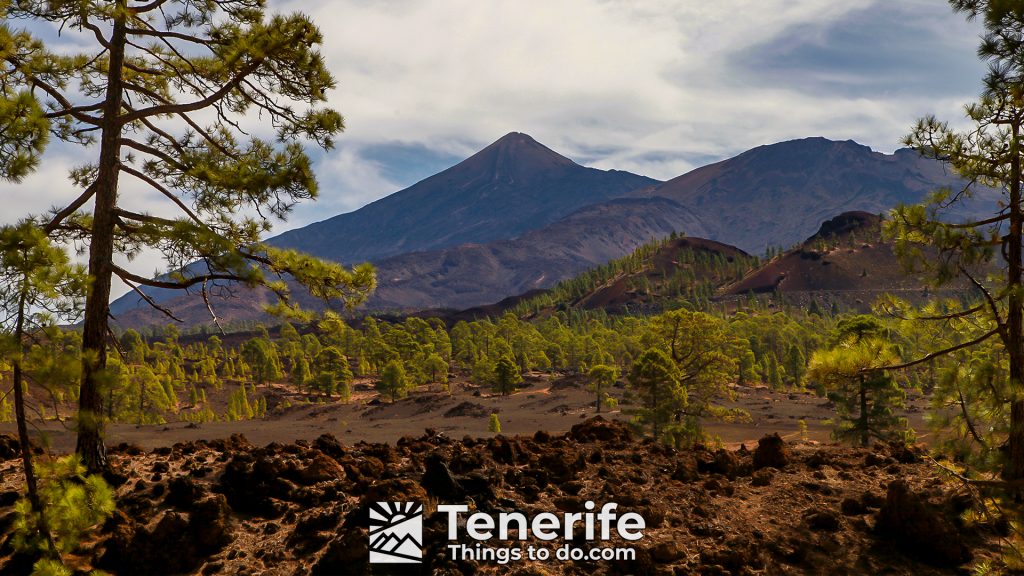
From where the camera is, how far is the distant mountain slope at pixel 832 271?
153875mm

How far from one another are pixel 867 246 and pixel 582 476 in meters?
195

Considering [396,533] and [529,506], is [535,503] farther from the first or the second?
[396,533]

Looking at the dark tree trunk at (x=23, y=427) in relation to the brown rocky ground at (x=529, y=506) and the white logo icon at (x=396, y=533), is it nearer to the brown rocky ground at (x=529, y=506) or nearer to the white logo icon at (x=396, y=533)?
the brown rocky ground at (x=529, y=506)

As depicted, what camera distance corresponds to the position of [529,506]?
701cm

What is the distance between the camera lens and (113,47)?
7.84 metres

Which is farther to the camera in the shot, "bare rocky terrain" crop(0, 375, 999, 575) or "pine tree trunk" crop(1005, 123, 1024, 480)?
"pine tree trunk" crop(1005, 123, 1024, 480)

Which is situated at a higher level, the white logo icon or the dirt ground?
the white logo icon

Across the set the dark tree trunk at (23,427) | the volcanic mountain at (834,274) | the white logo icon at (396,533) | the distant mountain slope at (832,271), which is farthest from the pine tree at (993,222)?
the distant mountain slope at (832,271)

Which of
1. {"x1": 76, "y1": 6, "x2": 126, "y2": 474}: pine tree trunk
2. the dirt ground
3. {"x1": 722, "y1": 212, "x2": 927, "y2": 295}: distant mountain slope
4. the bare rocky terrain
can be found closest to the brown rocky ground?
the bare rocky terrain

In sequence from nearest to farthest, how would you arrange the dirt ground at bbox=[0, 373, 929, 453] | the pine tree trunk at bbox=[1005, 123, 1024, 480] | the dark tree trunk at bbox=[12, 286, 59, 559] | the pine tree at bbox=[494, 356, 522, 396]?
the dark tree trunk at bbox=[12, 286, 59, 559] < the pine tree trunk at bbox=[1005, 123, 1024, 480] < the dirt ground at bbox=[0, 373, 929, 453] < the pine tree at bbox=[494, 356, 522, 396]

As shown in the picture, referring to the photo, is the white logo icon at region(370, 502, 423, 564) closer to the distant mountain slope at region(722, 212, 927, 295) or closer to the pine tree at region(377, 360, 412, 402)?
the pine tree at region(377, 360, 412, 402)

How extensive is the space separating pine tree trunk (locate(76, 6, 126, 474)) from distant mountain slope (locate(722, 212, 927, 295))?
155002mm

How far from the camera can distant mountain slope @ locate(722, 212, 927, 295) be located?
153875 millimetres

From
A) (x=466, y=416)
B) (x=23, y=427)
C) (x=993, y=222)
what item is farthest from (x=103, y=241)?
(x=466, y=416)
